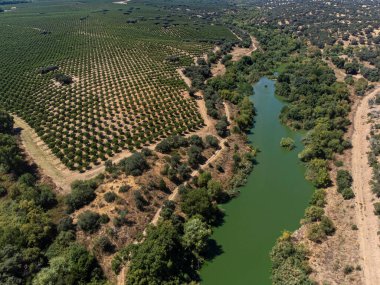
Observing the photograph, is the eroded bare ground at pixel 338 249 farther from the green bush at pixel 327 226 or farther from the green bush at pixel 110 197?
the green bush at pixel 110 197

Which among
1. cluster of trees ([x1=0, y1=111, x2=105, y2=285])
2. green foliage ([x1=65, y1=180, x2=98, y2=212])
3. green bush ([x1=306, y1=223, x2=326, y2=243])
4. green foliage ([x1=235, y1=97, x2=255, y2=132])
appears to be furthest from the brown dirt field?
green bush ([x1=306, y1=223, x2=326, y2=243])

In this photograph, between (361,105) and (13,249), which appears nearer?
(13,249)

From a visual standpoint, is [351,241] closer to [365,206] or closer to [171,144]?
[365,206]

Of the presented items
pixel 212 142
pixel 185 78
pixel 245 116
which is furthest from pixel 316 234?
pixel 185 78

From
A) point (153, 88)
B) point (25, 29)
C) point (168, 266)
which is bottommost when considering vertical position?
point (168, 266)

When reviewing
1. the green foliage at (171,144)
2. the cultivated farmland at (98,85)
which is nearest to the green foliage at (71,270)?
the cultivated farmland at (98,85)

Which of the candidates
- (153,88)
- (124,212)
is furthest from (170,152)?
(153,88)

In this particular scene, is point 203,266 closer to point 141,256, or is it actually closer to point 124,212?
point 141,256

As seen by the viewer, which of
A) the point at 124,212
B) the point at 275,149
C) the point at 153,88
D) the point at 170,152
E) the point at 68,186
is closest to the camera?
the point at 124,212

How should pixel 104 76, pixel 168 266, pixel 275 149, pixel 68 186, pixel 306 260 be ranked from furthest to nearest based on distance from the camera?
1. pixel 104 76
2. pixel 275 149
3. pixel 68 186
4. pixel 306 260
5. pixel 168 266
